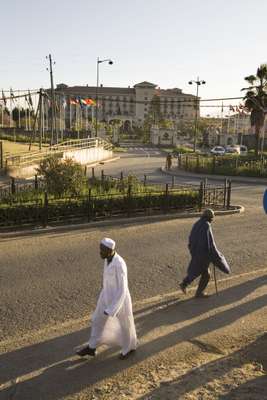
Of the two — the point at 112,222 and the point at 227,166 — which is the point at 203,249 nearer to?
the point at 112,222

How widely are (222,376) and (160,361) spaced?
815mm

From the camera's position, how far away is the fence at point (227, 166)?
3042 centimetres

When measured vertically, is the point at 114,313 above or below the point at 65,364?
above

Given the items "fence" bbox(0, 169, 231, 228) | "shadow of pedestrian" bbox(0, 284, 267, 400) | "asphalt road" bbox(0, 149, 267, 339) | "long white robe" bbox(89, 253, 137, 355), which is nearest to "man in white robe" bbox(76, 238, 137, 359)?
"long white robe" bbox(89, 253, 137, 355)

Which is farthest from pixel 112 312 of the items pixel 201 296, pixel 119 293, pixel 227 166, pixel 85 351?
pixel 227 166

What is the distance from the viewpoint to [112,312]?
18.3 ft

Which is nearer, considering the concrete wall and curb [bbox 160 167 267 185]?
the concrete wall

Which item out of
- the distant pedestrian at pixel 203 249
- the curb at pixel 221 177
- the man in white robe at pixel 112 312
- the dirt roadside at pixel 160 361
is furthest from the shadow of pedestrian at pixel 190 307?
the curb at pixel 221 177

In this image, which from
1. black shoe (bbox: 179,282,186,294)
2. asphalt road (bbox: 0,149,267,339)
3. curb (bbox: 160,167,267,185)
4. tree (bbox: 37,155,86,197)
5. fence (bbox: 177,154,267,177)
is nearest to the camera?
asphalt road (bbox: 0,149,267,339)

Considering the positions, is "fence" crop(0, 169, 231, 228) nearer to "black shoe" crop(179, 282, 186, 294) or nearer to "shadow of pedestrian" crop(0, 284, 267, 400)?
"black shoe" crop(179, 282, 186, 294)

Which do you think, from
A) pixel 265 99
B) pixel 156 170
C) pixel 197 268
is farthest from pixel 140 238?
pixel 265 99

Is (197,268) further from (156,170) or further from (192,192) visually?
(156,170)

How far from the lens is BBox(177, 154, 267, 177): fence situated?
30425 millimetres

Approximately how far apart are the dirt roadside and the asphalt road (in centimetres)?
66
